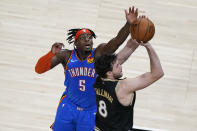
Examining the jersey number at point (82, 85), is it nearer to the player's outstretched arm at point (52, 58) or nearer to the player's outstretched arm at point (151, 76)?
the player's outstretched arm at point (52, 58)

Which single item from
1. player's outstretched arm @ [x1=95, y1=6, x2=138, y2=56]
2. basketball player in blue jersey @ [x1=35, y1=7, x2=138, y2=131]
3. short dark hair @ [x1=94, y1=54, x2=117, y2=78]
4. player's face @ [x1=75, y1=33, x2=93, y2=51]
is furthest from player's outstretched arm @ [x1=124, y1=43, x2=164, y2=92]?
player's face @ [x1=75, y1=33, x2=93, y2=51]

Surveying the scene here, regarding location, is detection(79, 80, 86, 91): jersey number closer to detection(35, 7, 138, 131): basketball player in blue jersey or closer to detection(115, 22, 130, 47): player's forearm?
detection(35, 7, 138, 131): basketball player in blue jersey

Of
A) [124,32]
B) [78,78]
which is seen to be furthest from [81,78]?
[124,32]

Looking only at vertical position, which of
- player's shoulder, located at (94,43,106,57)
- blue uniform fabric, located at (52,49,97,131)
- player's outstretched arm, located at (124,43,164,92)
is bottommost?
blue uniform fabric, located at (52,49,97,131)

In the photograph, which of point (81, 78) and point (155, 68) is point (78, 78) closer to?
point (81, 78)

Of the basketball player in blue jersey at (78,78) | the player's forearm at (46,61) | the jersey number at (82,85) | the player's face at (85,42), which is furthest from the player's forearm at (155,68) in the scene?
the player's forearm at (46,61)

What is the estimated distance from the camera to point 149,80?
3.10 metres

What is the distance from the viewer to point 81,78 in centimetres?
398

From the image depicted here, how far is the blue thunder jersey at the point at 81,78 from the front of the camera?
397 centimetres

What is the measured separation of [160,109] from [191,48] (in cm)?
145

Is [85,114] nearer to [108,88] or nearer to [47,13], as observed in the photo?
[108,88]

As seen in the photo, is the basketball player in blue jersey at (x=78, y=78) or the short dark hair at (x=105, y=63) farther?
the basketball player in blue jersey at (x=78, y=78)

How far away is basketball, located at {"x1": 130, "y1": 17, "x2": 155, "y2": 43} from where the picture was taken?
347 centimetres

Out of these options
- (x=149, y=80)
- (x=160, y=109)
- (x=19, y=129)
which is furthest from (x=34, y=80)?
(x=149, y=80)
